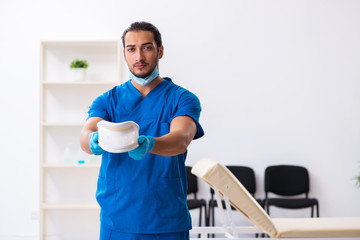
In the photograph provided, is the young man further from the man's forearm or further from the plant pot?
the plant pot

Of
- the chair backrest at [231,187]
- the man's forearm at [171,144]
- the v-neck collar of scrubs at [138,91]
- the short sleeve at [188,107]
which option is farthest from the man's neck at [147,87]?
the chair backrest at [231,187]

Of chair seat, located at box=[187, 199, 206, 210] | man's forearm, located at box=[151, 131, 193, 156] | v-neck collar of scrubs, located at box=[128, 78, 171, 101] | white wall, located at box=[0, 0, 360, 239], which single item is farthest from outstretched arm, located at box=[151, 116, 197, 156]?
white wall, located at box=[0, 0, 360, 239]

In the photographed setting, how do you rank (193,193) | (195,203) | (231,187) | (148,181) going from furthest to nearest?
(193,193)
(195,203)
(231,187)
(148,181)

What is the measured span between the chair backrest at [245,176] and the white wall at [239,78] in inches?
5.0

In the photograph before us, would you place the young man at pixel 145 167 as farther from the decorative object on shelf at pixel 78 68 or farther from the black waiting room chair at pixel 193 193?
the decorative object on shelf at pixel 78 68

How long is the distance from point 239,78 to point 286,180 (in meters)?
1.03

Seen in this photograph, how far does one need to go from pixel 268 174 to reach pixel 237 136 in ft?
1.48

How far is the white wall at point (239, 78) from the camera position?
4.05 meters

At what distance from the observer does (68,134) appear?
4.05 metres

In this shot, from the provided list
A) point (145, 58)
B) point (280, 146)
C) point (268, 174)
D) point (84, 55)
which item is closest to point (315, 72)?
point (280, 146)

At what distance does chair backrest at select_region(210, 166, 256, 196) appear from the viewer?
3971 millimetres

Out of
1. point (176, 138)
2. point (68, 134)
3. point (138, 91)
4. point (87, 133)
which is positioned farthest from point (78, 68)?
point (176, 138)

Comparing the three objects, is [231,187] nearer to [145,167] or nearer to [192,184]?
[145,167]

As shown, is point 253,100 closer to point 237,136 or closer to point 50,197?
point 237,136
